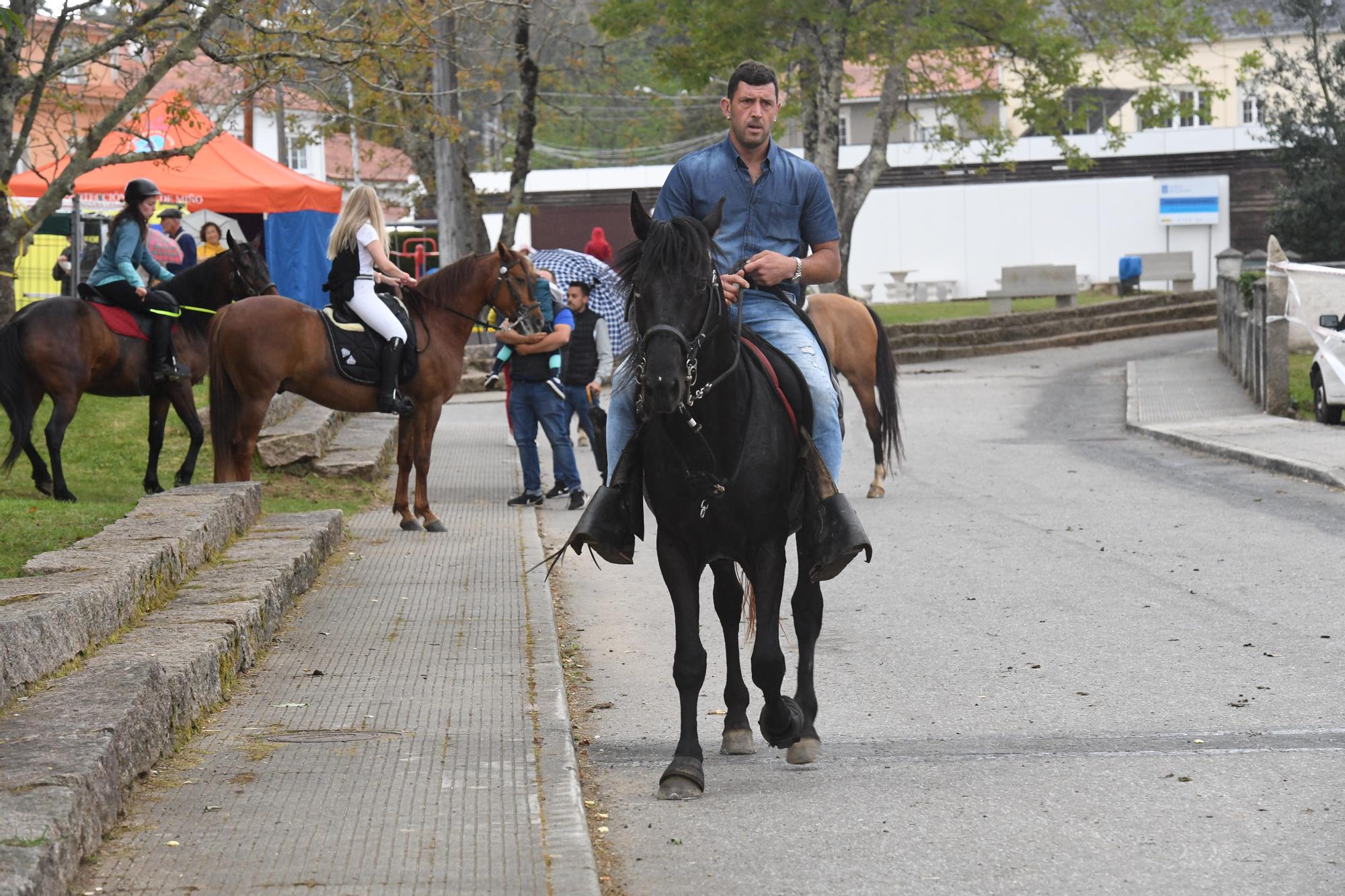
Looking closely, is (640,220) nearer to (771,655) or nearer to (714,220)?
(714,220)

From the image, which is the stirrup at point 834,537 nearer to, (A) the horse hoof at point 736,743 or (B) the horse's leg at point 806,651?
(B) the horse's leg at point 806,651

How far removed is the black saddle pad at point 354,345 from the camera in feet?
40.3

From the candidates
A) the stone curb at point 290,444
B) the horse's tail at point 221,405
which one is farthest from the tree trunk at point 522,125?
the horse's tail at point 221,405

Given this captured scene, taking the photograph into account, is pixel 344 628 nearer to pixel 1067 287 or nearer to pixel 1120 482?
pixel 1120 482

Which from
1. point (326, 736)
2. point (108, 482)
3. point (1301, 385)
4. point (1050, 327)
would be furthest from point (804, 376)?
point (1050, 327)

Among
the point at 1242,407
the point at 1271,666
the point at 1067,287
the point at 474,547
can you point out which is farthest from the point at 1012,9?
the point at 1271,666

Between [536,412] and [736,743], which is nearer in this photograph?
[736,743]

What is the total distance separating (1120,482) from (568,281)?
543 cm

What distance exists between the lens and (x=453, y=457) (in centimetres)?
1755

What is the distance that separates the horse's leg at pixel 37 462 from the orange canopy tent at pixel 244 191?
7462 millimetres

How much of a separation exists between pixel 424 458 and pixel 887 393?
14.3ft

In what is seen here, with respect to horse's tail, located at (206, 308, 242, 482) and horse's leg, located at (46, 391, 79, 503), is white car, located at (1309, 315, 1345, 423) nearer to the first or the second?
horse's tail, located at (206, 308, 242, 482)

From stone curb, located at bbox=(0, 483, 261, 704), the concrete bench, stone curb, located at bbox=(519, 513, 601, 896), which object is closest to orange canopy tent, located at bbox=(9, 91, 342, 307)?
stone curb, located at bbox=(0, 483, 261, 704)

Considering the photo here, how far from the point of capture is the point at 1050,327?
36250 millimetres
